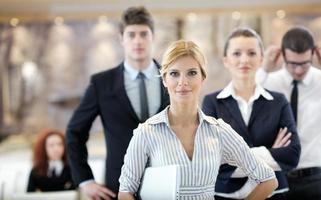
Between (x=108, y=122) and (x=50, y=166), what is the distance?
99cm

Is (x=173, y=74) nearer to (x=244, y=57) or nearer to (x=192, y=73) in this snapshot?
(x=192, y=73)

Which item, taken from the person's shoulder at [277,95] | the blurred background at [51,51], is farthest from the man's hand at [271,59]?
the blurred background at [51,51]

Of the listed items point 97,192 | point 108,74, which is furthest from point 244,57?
point 97,192

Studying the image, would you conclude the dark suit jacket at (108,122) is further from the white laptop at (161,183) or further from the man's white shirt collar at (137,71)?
the white laptop at (161,183)

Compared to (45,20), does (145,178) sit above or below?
below

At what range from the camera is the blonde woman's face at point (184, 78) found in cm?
82

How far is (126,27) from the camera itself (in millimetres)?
1064

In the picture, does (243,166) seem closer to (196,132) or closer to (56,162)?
(196,132)

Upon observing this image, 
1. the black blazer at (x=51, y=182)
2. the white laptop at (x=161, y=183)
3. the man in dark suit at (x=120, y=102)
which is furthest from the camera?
the black blazer at (x=51, y=182)

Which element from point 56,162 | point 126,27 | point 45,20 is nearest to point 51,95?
point 45,20

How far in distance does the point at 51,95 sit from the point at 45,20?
0.65 meters

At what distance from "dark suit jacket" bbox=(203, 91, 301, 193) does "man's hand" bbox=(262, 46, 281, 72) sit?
0.15 metres

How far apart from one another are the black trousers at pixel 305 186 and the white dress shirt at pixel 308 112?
3 cm

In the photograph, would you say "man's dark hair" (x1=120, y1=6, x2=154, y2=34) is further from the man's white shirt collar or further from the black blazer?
the black blazer
